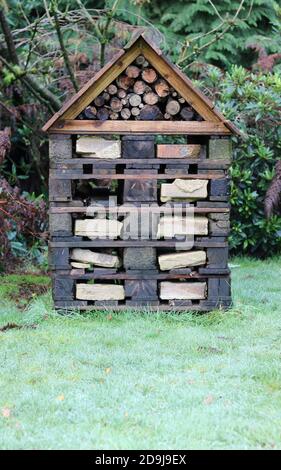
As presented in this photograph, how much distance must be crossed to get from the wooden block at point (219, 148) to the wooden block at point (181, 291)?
111 cm

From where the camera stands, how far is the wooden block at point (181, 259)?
6062 millimetres

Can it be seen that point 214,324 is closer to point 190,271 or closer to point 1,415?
point 190,271

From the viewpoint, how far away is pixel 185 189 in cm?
600

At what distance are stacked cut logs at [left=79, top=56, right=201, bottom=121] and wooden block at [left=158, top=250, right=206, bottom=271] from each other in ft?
3.78

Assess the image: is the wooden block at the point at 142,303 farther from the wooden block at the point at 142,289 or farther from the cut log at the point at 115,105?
the cut log at the point at 115,105

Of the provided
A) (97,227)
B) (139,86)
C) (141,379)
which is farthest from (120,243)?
(141,379)

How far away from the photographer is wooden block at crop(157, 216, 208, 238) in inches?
237

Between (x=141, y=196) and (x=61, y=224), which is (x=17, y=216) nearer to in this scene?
(x=61, y=224)

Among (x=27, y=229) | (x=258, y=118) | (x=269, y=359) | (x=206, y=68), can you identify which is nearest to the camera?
(x=269, y=359)

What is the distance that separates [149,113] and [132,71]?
0.37 m

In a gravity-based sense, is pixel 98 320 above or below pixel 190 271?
below

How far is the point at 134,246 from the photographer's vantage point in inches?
238
